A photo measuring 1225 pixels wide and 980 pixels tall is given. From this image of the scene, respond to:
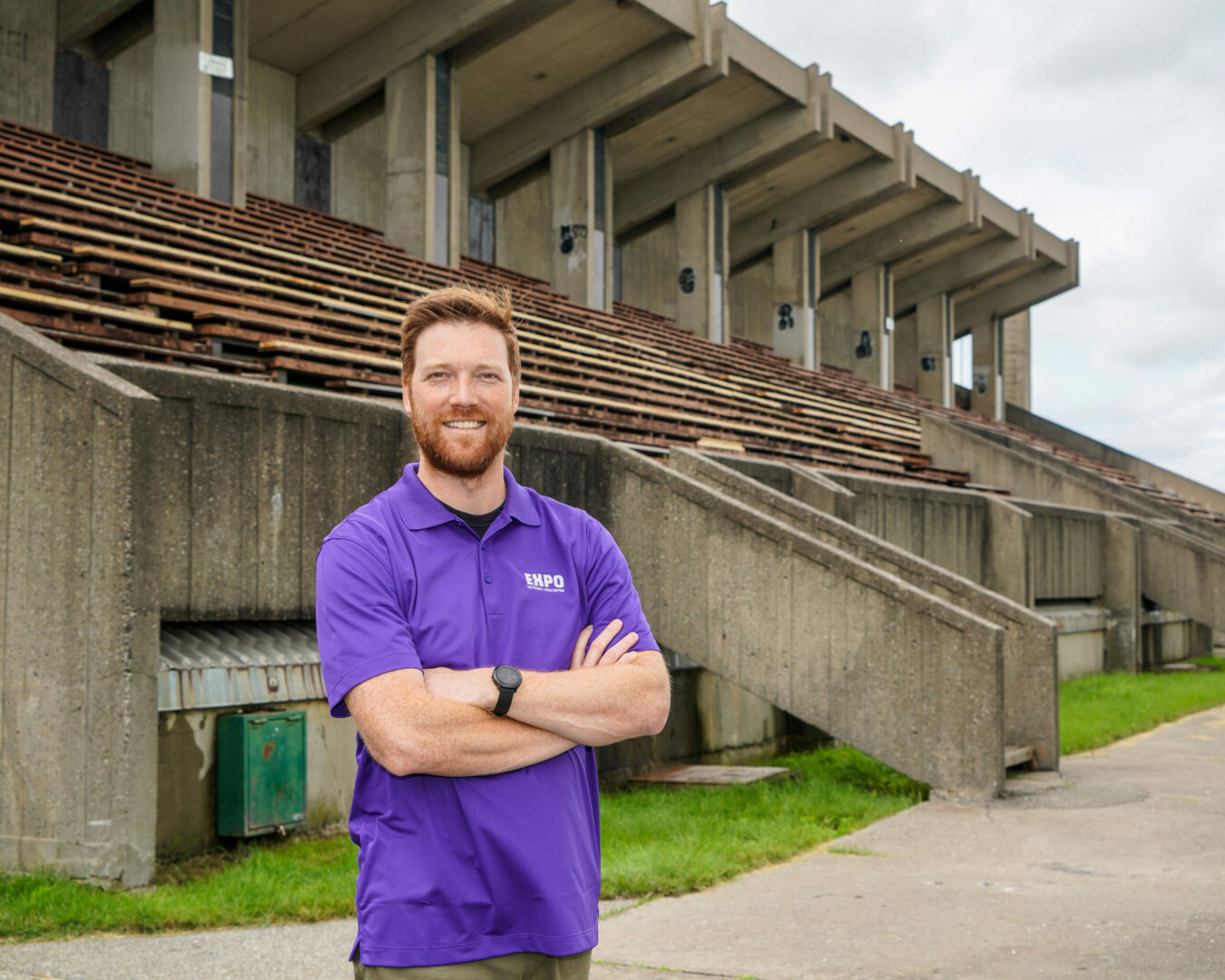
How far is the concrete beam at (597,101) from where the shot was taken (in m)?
22.9

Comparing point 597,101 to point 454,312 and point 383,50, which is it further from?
point 454,312

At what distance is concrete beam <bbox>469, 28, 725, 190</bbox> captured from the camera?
22.9 metres

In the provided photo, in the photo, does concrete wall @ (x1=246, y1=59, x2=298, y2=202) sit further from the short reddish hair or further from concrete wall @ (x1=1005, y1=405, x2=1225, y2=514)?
concrete wall @ (x1=1005, y1=405, x2=1225, y2=514)

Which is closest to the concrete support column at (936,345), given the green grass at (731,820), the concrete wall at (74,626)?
the green grass at (731,820)

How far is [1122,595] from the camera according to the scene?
1784 cm

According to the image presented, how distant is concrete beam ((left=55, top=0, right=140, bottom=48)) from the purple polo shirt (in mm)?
17516

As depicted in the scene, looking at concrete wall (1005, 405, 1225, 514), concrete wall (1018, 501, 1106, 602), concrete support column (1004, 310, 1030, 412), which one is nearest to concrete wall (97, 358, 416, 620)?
concrete wall (1018, 501, 1106, 602)

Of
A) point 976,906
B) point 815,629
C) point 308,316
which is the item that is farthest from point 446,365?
point 308,316

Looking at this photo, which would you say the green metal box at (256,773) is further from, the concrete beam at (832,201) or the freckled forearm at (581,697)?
the concrete beam at (832,201)

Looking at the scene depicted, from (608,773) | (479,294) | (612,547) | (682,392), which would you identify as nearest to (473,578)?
(612,547)

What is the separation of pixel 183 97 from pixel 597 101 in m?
8.60

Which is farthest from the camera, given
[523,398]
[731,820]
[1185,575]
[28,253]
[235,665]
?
[1185,575]

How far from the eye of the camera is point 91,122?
18656 millimetres

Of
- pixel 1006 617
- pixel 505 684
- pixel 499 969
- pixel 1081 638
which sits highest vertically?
pixel 505 684
